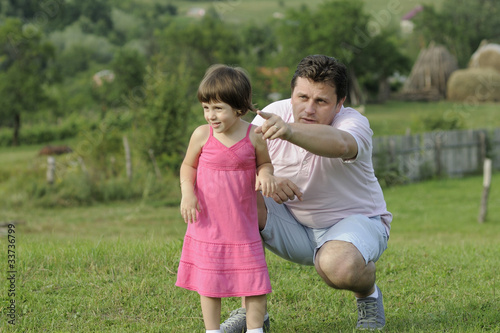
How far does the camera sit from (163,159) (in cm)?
1530

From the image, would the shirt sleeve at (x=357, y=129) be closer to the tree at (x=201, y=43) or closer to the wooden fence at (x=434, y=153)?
the wooden fence at (x=434, y=153)

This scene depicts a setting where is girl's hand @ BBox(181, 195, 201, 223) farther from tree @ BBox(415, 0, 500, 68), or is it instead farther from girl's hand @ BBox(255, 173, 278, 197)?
tree @ BBox(415, 0, 500, 68)

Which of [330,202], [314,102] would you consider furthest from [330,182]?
[314,102]

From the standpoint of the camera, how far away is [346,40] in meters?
32.0

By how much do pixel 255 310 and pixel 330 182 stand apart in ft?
3.00

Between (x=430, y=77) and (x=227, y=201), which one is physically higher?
(x=430, y=77)

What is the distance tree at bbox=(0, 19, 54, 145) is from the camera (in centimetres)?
2936

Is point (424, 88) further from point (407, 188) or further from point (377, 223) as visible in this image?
point (377, 223)

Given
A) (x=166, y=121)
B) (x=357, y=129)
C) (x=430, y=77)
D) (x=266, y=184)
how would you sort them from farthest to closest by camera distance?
(x=430, y=77)
(x=166, y=121)
(x=357, y=129)
(x=266, y=184)

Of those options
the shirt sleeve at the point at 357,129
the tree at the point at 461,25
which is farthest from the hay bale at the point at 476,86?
the shirt sleeve at the point at 357,129

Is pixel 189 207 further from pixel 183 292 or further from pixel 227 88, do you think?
pixel 183 292

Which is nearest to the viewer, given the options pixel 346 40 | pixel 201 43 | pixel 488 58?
pixel 346 40

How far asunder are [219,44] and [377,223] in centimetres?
3830

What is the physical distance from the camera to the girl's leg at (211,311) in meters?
3.31
